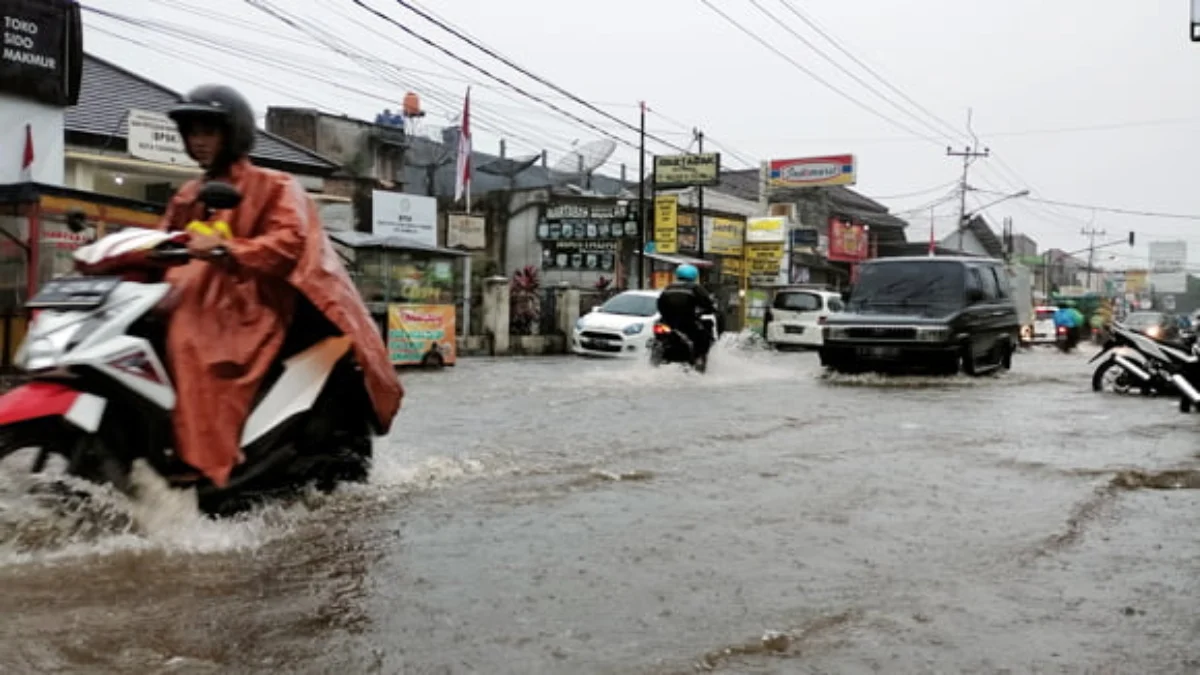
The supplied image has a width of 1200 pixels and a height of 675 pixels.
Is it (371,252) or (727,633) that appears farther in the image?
(371,252)

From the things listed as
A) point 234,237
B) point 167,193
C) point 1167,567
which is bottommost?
point 1167,567

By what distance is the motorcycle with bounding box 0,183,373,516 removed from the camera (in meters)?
3.75

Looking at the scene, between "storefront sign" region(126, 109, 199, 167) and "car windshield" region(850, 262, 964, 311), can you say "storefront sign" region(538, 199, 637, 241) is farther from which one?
"car windshield" region(850, 262, 964, 311)

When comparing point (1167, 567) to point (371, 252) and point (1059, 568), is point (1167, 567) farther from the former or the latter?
point (371, 252)

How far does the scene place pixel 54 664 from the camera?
2.77 metres

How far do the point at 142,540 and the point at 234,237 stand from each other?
1289 mm

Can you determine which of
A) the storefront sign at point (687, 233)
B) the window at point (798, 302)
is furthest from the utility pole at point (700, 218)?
the window at point (798, 302)

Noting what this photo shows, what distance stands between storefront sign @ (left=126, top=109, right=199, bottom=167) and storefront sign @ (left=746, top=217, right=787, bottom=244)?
2306 cm

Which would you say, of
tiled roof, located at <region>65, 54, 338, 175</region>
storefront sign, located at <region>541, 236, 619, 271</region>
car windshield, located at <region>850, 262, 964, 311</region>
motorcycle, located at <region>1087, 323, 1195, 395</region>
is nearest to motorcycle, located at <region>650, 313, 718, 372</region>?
car windshield, located at <region>850, 262, 964, 311</region>

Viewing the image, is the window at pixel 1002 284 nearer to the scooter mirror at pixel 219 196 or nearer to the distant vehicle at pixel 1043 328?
the scooter mirror at pixel 219 196

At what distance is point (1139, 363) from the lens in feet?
39.0

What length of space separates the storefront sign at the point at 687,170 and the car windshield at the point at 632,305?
13.2m

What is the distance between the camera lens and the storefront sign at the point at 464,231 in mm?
27328

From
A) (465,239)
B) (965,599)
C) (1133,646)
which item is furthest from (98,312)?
(465,239)
